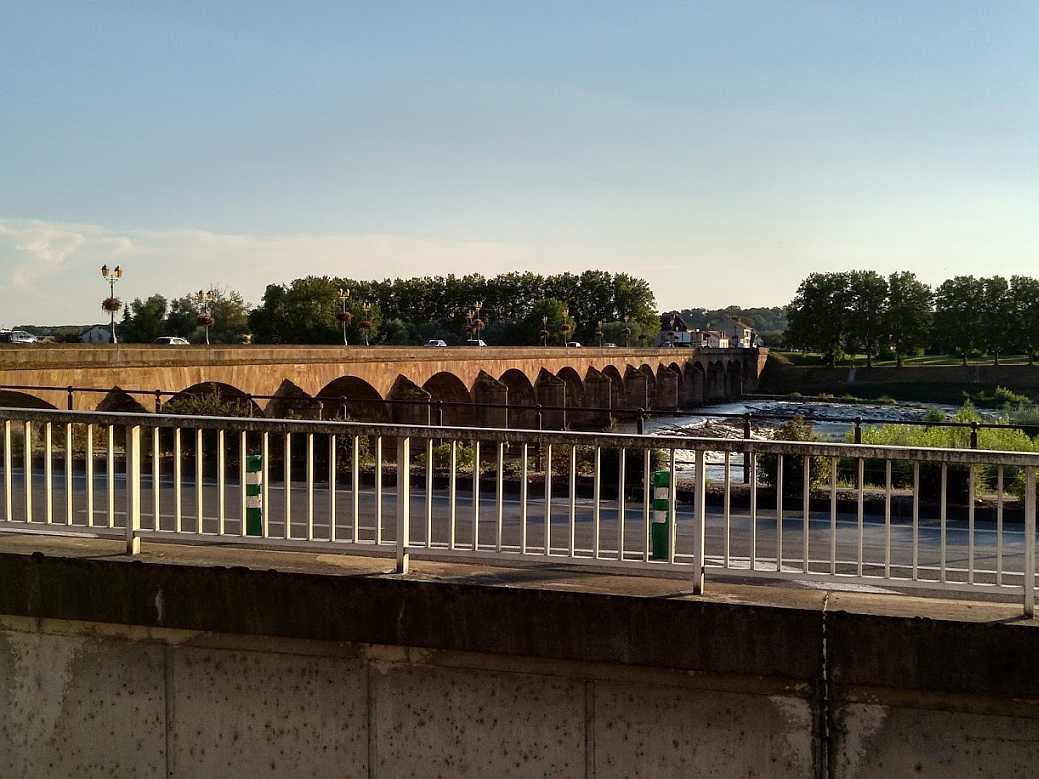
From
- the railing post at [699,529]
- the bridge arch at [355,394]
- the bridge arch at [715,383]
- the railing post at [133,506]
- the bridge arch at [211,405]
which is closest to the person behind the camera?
the railing post at [699,529]

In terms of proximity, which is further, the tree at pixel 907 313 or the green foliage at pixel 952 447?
the tree at pixel 907 313

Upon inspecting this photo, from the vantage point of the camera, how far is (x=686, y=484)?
14.4m

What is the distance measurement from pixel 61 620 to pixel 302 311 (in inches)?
4692

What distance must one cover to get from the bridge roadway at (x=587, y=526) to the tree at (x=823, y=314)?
132 metres

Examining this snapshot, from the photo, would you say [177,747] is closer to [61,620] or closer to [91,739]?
[91,739]

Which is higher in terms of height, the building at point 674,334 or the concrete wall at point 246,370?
the building at point 674,334

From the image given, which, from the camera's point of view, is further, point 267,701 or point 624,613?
point 267,701

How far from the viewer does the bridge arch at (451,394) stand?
47191mm

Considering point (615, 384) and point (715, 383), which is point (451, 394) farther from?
point (715, 383)

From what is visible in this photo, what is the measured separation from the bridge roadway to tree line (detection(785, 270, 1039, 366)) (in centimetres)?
12603

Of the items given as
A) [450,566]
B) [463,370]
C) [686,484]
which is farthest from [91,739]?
[463,370]

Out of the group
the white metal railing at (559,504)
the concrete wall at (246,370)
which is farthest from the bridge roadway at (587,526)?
the concrete wall at (246,370)

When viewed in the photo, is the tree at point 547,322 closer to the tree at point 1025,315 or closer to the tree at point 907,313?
the tree at point 907,313

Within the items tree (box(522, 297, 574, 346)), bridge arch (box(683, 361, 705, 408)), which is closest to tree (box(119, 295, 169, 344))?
tree (box(522, 297, 574, 346))
